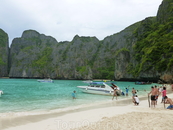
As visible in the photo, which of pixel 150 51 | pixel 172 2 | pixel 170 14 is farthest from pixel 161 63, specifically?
pixel 172 2

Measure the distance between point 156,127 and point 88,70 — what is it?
6111 inches

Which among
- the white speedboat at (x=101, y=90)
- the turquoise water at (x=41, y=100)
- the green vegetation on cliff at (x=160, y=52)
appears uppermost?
the green vegetation on cliff at (x=160, y=52)

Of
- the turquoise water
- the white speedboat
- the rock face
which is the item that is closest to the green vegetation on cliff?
the rock face

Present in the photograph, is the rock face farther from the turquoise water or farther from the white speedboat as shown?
the turquoise water

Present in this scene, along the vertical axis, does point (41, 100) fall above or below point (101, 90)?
below

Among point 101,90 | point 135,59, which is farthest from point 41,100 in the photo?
point 135,59

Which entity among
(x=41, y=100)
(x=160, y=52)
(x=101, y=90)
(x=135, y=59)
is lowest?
(x=41, y=100)

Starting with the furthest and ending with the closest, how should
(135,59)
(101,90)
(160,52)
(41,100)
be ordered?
(135,59) < (160,52) < (101,90) < (41,100)

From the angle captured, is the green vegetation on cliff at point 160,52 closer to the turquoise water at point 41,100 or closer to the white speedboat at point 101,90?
the turquoise water at point 41,100

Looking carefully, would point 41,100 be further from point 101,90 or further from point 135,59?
point 135,59

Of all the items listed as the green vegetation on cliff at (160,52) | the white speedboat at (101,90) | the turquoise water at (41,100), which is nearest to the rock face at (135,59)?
the green vegetation on cliff at (160,52)

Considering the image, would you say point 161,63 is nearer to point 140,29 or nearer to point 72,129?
point 140,29

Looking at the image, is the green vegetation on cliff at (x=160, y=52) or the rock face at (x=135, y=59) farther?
the rock face at (x=135, y=59)

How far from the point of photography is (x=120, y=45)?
638 feet
